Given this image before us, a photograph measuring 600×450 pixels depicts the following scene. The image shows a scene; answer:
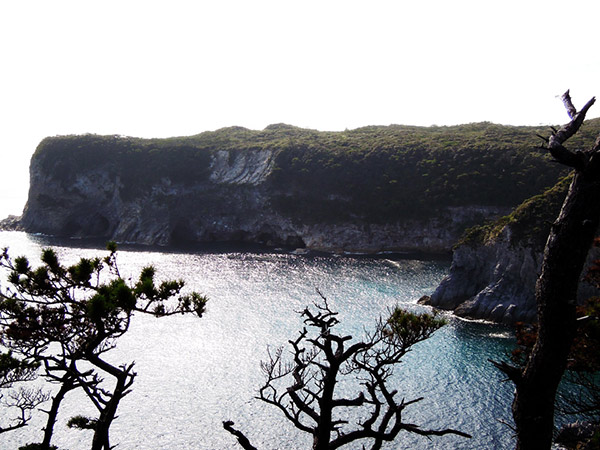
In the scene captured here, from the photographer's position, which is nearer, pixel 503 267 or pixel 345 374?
pixel 345 374

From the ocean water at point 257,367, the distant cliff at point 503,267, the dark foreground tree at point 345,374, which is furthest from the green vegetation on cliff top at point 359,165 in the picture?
the dark foreground tree at point 345,374

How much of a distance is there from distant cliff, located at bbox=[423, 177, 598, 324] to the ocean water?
319 centimetres

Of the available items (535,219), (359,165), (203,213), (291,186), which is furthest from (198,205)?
(535,219)

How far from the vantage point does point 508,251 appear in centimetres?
5550

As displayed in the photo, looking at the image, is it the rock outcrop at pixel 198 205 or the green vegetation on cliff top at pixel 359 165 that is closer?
the green vegetation on cliff top at pixel 359 165

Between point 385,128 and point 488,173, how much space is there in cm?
6611

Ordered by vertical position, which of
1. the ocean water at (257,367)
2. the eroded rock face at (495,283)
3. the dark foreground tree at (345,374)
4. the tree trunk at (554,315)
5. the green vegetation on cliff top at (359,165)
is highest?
the green vegetation on cliff top at (359,165)

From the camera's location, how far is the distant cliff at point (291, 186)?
104 metres

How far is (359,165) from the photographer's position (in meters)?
124

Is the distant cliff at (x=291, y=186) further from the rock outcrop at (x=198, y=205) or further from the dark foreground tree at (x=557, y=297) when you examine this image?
the dark foreground tree at (x=557, y=297)

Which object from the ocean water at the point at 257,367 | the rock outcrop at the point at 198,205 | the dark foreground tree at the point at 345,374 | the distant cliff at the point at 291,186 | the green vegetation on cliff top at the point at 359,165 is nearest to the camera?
the dark foreground tree at the point at 345,374

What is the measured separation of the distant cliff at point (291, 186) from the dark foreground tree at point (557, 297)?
94.9 m

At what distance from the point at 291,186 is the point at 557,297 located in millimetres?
116553

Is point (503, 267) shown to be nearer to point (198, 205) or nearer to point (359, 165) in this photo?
point (359, 165)
